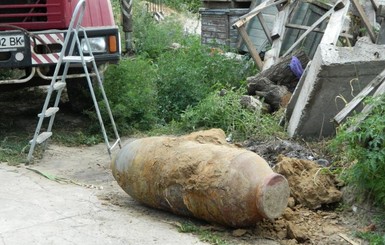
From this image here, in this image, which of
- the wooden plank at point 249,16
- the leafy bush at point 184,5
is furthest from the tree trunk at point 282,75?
the leafy bush at point 184,5

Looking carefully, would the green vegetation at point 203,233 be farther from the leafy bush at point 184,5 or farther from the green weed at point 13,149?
the leafy bush at point 184,5

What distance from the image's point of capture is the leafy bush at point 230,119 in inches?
324

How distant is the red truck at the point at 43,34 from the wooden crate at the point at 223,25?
4868 millimetres

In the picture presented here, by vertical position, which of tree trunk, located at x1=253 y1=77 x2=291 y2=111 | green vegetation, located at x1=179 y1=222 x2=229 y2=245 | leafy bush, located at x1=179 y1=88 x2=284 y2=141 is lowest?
leafy bush, located at x1=179 y1=88 x2=284 y2=141

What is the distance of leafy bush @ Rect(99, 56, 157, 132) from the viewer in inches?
352

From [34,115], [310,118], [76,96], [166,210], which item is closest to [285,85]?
[310,118]

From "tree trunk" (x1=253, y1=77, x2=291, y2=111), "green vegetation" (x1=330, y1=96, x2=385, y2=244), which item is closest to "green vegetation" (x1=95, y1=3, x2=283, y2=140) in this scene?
"tree trunk" (x1=253, y1=77, x2=291, y2=111)

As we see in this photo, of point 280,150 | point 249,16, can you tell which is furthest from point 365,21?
point 280,150

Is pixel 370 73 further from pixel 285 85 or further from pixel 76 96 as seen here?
pixel 76 96

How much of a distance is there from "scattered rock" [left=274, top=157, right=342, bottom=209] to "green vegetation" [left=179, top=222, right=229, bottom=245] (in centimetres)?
106

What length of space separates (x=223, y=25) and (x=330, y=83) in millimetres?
5940

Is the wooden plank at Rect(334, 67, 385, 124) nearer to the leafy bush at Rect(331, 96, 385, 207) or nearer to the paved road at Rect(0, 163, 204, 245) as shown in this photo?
the leafy bush at Rect(331, 96, 385, 207)

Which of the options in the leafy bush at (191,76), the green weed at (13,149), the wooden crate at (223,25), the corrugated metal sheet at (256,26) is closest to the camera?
the green weed at (13,149)

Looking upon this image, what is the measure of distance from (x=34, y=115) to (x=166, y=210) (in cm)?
423
